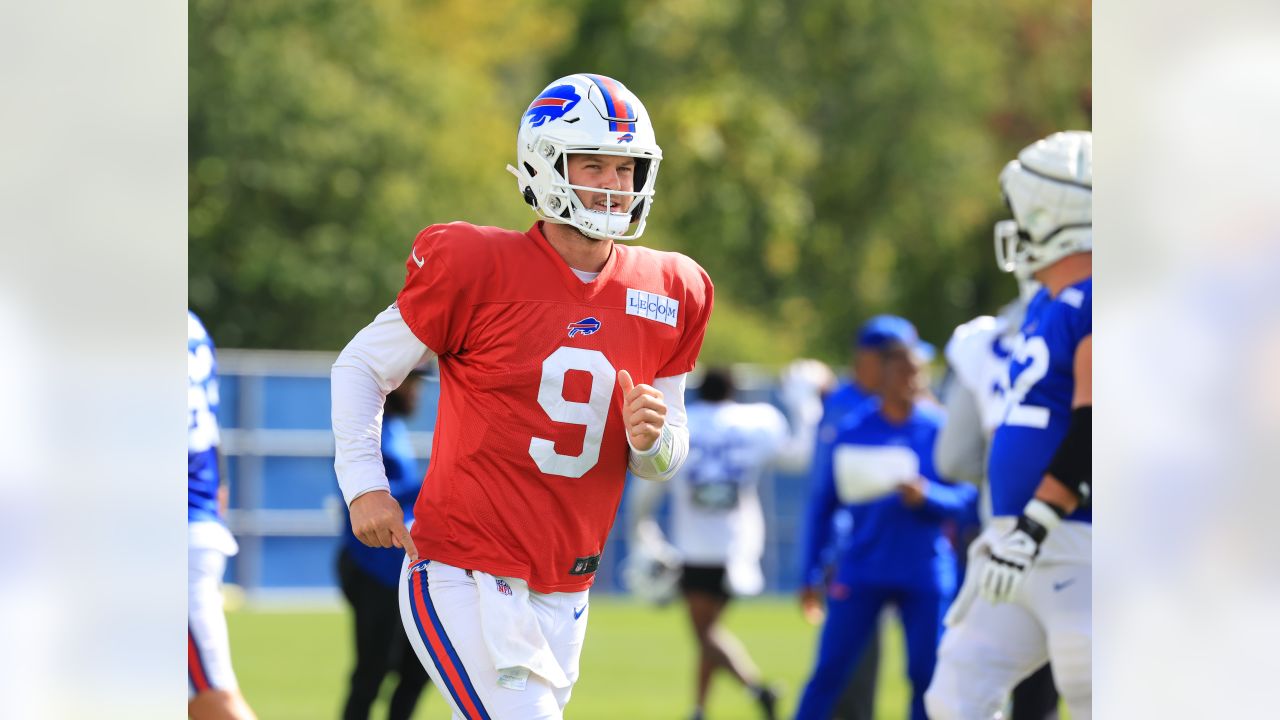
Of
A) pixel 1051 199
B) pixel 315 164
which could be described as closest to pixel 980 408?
pixel 1051 199

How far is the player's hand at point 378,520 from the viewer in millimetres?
3791

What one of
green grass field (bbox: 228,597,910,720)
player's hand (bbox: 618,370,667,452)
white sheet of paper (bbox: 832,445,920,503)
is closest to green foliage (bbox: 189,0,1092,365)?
green grass field (bbox: 228,597,910,720)

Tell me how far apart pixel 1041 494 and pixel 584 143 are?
174cm

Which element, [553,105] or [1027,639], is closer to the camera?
[553,105]

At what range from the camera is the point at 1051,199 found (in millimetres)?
5461

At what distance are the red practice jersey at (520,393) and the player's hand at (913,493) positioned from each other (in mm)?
3720

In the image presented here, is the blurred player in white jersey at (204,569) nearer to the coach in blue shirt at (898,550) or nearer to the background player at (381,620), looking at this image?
the background player at (381,620)

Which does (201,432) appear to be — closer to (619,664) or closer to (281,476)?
(619,664)

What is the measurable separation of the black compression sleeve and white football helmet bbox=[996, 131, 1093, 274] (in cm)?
67
